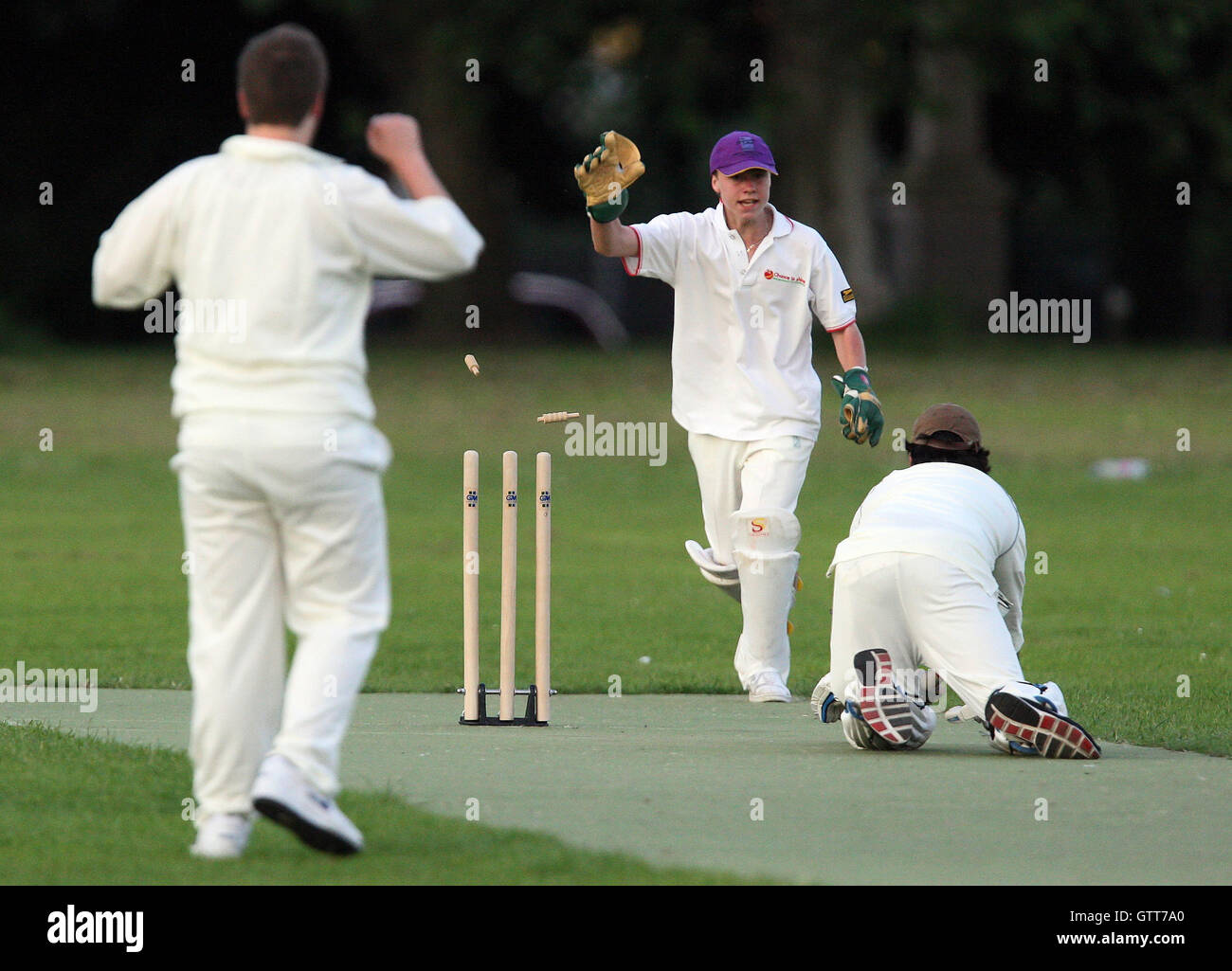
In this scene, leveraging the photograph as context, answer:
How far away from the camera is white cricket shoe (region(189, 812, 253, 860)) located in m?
5.22

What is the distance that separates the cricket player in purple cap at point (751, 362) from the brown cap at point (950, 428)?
32.8 inches

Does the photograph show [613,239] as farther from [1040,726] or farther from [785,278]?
[1040,726]

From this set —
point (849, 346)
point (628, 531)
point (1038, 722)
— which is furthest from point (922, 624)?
point (628, 531)

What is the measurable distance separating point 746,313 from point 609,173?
3.28ft

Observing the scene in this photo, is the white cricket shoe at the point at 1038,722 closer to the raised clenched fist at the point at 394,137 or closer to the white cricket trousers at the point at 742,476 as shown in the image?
the white cricket trousers at the point at 742,476

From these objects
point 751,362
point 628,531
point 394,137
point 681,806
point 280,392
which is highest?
point 394,137

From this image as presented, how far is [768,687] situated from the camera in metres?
8.51

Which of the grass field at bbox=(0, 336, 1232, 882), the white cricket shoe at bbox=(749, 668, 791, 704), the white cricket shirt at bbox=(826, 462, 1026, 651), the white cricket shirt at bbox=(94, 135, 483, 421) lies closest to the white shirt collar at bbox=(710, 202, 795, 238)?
the white cricket shirt at bbox=(826, 462, 1026, 651)

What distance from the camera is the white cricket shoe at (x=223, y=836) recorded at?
5.22 meters

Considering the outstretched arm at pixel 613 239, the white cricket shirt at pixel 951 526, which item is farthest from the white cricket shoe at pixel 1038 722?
the outstretched arm at pixel 613 239

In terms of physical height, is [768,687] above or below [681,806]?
above

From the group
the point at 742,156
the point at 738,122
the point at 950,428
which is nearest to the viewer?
the point at 950,428

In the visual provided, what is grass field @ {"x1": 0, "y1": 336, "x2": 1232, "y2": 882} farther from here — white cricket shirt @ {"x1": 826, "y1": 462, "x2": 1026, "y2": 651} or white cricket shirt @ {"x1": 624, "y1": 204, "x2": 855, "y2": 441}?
white cricket shirt @ {"x1": 624, "y1": 204, "x2": 855, "y2": 441}
